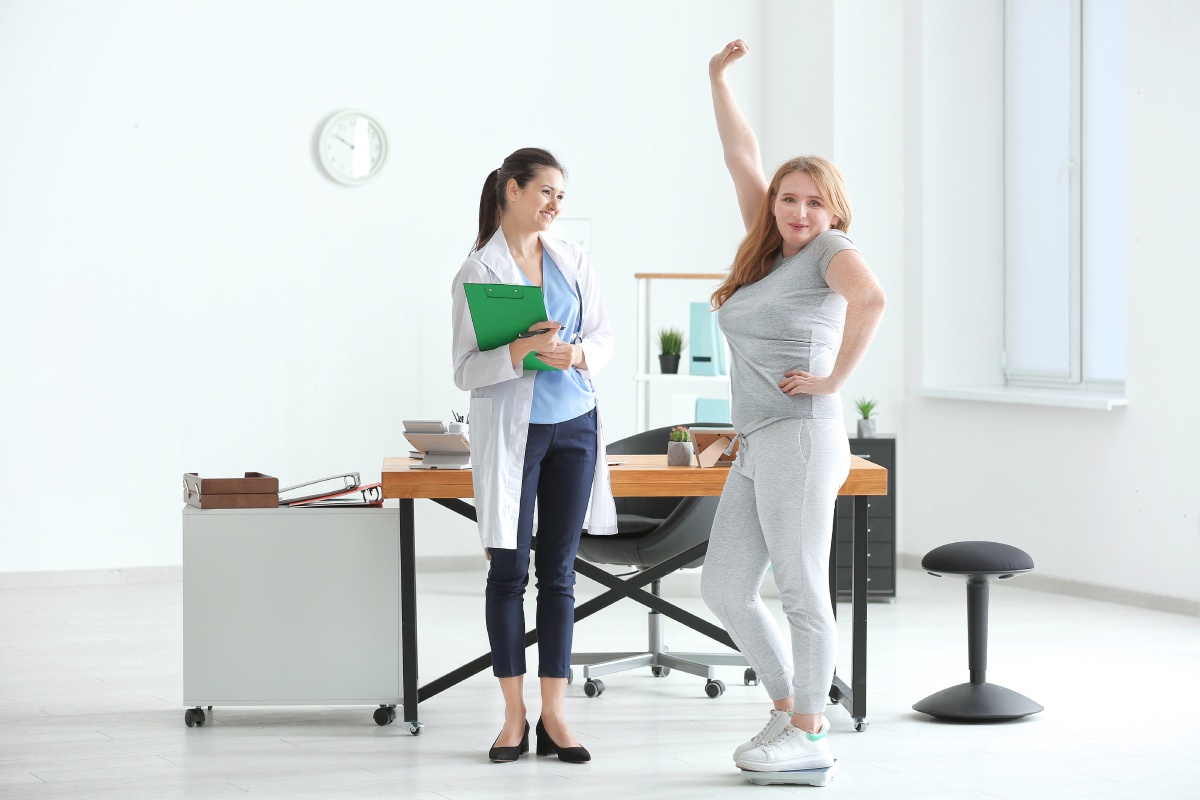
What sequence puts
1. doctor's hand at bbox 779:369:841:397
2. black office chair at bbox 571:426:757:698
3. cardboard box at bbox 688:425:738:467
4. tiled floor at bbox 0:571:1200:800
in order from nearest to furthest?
doctor's hand at bbox 779:369:841:397, tiled floor at bbox 0:571:1200:800, cardboard box at bbox 688:425:738:467, black office chair at bbox 571:426:757:698

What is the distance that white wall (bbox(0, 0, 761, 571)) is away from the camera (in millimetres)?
6355

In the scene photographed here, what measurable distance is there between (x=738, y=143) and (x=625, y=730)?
158cm

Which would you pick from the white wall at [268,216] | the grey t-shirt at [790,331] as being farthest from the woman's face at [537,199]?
the white wall at [268,216]

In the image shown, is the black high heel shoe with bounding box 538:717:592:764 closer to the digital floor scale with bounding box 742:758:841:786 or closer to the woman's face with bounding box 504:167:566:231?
the digital floor scale with bounding box 742:758:841:786

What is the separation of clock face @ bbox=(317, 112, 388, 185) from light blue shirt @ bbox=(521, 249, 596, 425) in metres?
3.40

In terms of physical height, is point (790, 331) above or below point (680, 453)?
above

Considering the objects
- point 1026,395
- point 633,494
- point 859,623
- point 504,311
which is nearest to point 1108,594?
point 1026,395

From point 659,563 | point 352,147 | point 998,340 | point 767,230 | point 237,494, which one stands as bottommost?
point 659,563

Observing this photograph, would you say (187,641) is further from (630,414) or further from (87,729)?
(630,414)

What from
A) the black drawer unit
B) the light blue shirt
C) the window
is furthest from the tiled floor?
the window

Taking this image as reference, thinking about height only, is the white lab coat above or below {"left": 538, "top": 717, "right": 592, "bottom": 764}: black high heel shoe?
above

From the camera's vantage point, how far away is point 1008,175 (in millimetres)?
6848

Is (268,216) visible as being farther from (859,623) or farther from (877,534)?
(859,623)

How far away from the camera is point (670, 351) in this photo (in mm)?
6137
